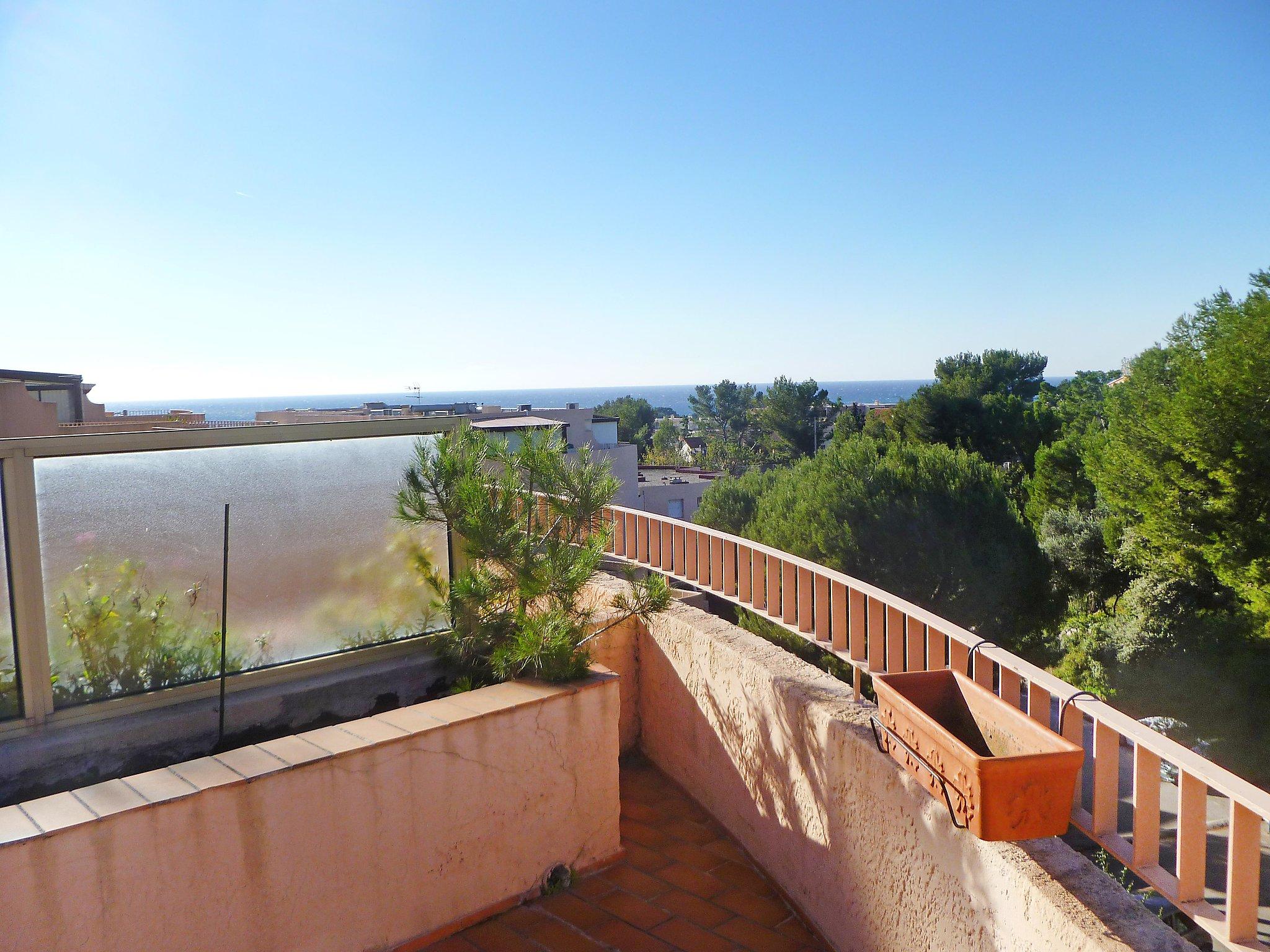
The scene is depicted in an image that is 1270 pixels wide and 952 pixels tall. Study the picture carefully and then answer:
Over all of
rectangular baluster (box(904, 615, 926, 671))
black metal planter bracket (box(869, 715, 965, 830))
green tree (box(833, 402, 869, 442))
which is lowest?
black metal planter bracket (box(869, 715, 965, 830))

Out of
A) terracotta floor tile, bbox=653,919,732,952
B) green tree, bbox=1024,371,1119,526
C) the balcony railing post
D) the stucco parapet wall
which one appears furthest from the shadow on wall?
green tree, bbox=1024,371,1119,526

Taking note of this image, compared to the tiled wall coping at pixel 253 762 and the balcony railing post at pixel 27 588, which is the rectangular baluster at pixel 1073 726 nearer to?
the tiled wall coping at pixel 253 762

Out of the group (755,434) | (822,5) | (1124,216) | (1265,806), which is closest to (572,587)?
(1265,806)

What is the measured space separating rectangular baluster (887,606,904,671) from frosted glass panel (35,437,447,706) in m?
1.93

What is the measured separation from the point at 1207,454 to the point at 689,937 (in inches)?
552

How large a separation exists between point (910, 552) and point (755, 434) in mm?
54814

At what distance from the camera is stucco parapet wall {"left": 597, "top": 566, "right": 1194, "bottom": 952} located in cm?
165

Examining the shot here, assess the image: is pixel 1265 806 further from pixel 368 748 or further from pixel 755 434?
pixel 755 434

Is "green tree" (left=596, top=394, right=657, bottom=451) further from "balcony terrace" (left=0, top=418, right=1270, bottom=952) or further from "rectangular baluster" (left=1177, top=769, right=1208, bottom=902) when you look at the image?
"rectangular baluster" (left=1177, top=769, right=1208, bottom=902)

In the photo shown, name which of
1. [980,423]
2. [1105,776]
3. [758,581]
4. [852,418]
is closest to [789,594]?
[758,581]

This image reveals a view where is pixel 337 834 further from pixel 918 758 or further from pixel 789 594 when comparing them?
pixel 789 594

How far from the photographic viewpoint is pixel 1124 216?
3434 centimetres

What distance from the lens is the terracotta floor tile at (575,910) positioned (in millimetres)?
2795

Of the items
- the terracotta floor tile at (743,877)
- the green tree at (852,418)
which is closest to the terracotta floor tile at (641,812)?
the terracotta floor tile at (743,877)
